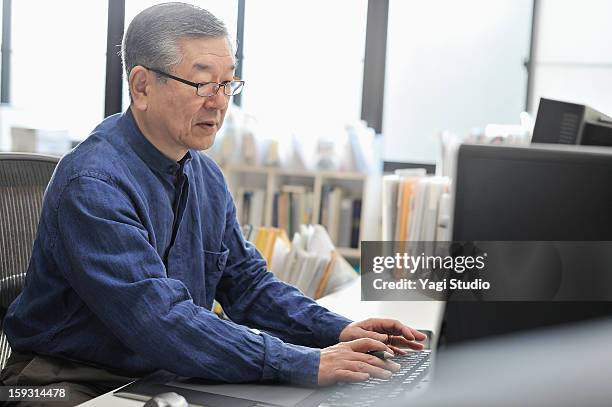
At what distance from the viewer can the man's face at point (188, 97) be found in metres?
1.44

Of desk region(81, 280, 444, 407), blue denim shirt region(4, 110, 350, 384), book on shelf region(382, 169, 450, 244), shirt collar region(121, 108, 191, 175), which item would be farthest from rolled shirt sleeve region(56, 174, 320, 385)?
book on shelf region(382, 169, 450, 244)

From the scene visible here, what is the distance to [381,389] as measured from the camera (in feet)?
3.77

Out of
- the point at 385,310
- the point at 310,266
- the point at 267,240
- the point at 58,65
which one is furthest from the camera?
the point at 58,65

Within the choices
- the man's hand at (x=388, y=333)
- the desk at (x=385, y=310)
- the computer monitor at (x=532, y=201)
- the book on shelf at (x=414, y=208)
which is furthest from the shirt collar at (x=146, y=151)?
the book on shelf at (x=414, y=208)

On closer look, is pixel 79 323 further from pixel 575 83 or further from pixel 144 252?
pixel 575 83

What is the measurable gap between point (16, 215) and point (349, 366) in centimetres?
77

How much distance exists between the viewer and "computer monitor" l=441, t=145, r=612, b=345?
672 millimetres

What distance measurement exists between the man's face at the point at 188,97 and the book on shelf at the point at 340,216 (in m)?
2.94

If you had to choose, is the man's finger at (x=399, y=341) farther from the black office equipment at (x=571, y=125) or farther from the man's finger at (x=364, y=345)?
the black office equipment at (x=571, y=125)

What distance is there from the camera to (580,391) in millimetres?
415

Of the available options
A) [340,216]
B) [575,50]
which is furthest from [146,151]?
[575,50]

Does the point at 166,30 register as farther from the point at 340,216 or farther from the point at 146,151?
the point at 340,216

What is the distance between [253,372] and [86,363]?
0.32m

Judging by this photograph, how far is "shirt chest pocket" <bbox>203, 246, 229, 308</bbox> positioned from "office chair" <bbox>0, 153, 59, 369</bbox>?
1.20ft
